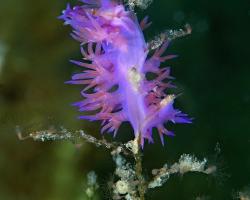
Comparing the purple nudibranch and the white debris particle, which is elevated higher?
the purple nudibranch

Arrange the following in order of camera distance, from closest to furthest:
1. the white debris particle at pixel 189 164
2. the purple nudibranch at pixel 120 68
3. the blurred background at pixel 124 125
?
1. the purple nudibranch at pixel 120 68
2. the white debris particle at pixel 189 164
3. the blurred background at pixel 124 125

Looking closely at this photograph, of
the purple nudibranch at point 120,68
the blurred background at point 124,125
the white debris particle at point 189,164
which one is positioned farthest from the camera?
the blurred background at point 124,125

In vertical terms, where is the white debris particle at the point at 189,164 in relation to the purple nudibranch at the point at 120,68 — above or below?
below

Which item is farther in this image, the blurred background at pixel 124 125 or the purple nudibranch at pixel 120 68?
the blurred background at pixel 124 125

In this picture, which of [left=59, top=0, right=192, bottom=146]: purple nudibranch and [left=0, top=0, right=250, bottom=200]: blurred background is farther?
[left=0, top=0, right=250, bottom=200]: blurred background

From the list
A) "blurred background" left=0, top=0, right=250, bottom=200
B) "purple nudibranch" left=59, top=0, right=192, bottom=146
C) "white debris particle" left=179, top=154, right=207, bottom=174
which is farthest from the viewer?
"blurred background" left=0, top=0, right=250, bottom=200

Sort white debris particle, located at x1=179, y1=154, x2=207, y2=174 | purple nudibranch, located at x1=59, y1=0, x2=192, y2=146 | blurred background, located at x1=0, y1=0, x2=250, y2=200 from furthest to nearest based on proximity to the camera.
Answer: blurred background, located at x1=0, y1=0, x2=250, y2=200
white debris particle, located at x1=179, y1=154, x2=207, y2=174
purple nudibranch, located at x1=59, y1=0, x2=192, y2=146
